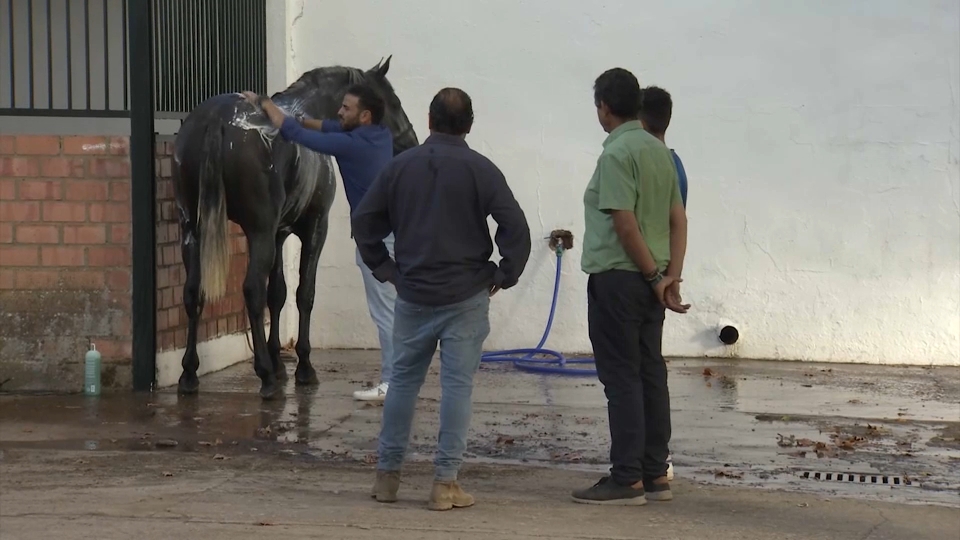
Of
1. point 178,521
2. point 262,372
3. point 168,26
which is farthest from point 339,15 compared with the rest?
point 178,521

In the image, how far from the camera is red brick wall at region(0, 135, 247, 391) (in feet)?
26.3

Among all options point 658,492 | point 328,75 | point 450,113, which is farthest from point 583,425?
point 328,75

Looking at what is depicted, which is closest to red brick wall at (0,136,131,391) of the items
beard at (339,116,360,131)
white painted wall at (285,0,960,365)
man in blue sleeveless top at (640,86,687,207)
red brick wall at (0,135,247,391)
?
red brick wall at (0,135,247,391)

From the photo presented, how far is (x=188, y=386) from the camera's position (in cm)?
796

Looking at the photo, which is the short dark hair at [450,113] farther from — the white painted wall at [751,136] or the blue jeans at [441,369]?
the white painted wall at [751,136]

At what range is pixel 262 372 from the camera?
7.85m

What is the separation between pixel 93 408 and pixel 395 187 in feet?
10.5

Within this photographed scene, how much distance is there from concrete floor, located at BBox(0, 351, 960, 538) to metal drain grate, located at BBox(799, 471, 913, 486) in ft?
0.05

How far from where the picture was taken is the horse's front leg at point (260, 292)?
7.79 meters

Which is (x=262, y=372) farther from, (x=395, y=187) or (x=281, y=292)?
(x=395, y=187)

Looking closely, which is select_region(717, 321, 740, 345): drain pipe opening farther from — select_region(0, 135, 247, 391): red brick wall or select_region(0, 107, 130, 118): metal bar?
select_region(0, 107, 130, 118): metal bar

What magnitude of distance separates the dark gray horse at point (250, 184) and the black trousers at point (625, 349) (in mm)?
2968

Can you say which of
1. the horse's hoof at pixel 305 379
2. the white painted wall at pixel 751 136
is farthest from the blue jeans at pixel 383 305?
the white painted wall at pixel 751 136

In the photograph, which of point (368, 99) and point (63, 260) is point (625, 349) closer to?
point (368, 99)
